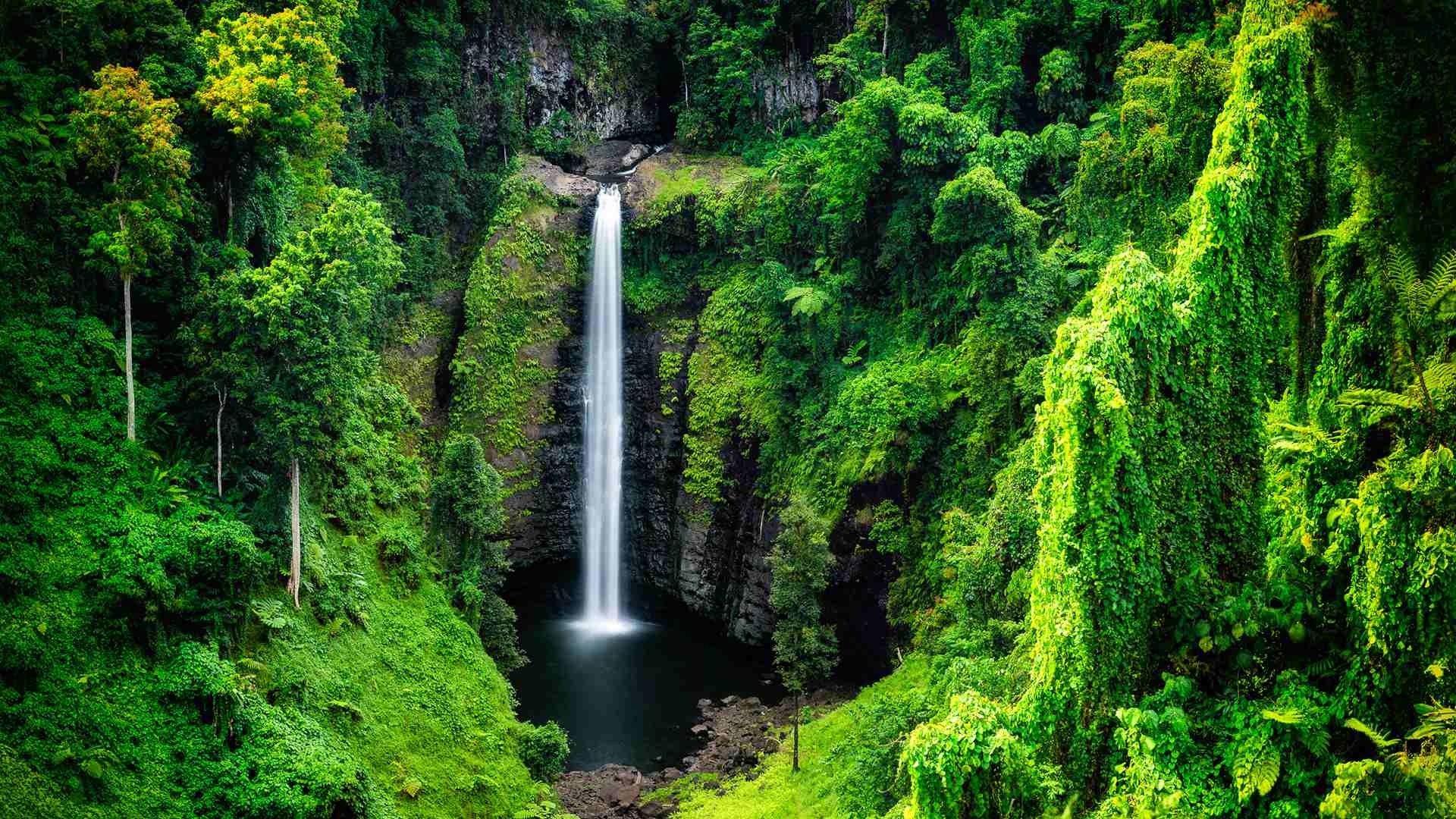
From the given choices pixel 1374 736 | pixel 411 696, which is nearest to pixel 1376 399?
pixel 1374 736

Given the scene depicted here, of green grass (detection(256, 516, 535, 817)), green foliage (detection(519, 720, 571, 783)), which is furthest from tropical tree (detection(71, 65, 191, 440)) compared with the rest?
green foliage (detection(519, 720, 571, 783))

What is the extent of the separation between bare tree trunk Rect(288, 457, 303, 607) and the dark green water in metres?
7.73

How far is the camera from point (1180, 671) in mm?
9969

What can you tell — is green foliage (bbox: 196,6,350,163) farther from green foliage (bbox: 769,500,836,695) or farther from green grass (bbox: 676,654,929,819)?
green grass (bbox: 676,654,929,819)

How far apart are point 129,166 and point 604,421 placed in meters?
17.9

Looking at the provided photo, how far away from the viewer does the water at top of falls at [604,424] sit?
33250 millimetres

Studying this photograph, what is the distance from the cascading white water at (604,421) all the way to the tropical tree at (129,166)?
16.7 meters

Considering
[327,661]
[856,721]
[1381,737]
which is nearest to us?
[1381,737]

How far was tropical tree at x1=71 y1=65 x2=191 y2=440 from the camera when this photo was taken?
18.2 m

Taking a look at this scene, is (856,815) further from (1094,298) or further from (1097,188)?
(1097,188)

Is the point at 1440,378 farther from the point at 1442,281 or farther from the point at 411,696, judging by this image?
the point at 411,696

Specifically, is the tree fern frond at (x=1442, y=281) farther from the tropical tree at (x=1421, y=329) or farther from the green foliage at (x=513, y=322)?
the green foliage at (x=513, y=322)

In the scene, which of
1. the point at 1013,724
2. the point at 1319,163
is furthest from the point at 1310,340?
the point at 1013,724

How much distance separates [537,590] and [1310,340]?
90.7ft
